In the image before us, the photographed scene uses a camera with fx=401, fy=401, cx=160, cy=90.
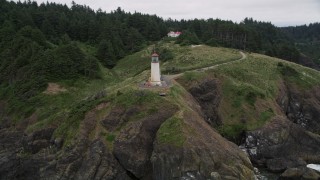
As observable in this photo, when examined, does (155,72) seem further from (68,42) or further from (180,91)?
(68,42)

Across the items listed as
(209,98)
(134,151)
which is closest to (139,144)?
(134,151)

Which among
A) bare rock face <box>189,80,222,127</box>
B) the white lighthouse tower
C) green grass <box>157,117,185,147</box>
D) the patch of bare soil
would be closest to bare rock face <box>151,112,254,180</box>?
green grass <box>157,117,185,147</box>

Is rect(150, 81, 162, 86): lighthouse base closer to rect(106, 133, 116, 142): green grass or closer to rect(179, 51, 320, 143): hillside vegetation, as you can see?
rect(179, 51, 320, 143): hillside vegetation

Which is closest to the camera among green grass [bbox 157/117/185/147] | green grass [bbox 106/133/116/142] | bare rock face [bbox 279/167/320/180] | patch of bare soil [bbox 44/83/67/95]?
green grass [bbox 157/117/185/147]

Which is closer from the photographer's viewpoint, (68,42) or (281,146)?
(281,146)

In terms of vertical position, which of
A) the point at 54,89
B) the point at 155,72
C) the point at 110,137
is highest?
the point at 155,72

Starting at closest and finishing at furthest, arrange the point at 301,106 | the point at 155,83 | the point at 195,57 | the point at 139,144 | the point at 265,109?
1. the point at 139,144
2. the point at 155,83
3. the point at 265,109
4. the point at 301,106
5. the point at 195,57

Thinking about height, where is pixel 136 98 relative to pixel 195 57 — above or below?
below
